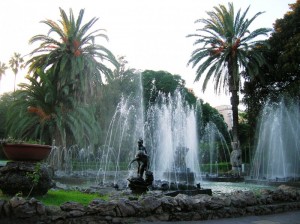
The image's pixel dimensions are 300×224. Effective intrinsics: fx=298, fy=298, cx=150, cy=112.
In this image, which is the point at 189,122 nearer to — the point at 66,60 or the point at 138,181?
the point at 66,60

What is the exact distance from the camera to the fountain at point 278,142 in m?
24.1

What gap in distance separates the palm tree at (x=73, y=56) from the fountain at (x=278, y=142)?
14.6m

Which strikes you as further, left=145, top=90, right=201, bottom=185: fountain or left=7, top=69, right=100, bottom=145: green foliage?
left=7, top=69, right=100, bottom=145: green foliage

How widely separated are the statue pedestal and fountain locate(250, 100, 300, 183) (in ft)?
64.5

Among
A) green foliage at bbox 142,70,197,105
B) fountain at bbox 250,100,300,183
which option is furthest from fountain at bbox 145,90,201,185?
green foliage at bbox 142,70,197,105

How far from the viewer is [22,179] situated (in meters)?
7.28

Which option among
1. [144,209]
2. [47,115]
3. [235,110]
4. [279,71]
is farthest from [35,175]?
[279,71]

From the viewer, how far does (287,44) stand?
2370 centimetres

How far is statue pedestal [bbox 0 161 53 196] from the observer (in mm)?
7242

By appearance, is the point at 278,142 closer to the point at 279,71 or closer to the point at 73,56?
the point at 279,71

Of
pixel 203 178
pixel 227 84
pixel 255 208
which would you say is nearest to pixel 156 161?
pixel 203 178

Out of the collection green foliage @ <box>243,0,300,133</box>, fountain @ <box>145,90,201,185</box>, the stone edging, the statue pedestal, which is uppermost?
green foliage @ <box>243,0,300,133</box>

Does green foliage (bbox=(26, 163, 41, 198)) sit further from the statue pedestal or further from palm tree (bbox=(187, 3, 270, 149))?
palm tree (bbox=(187, 3, 270, 149))

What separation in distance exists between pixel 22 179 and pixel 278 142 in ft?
75.4
